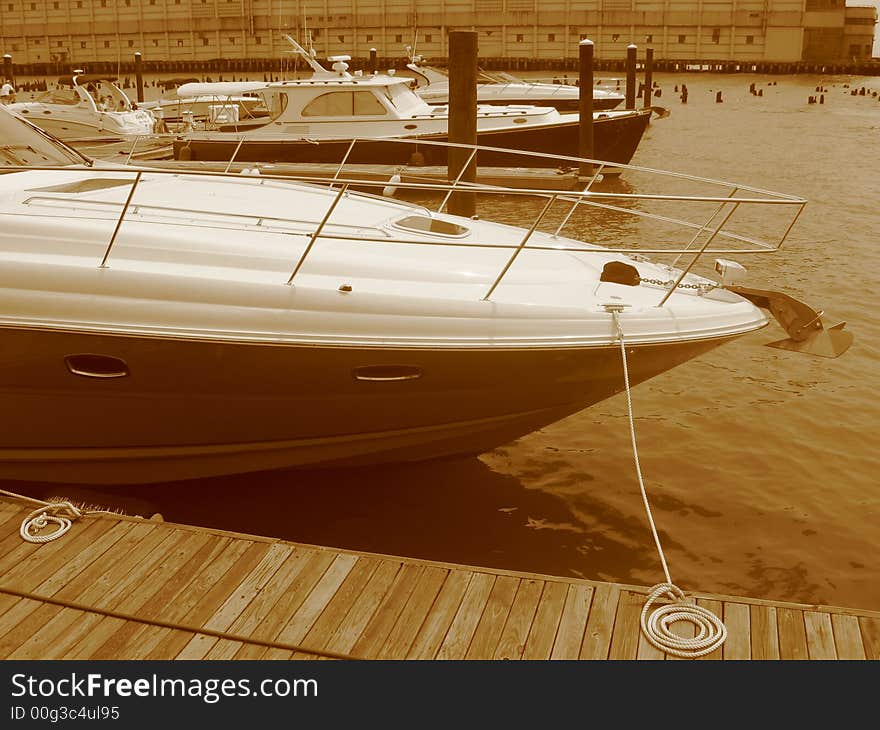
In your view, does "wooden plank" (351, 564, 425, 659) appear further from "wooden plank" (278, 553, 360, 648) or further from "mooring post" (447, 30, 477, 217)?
"mooring post" (447, 30, 477, 217)

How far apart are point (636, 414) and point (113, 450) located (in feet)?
14.6

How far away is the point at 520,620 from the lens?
4336mm

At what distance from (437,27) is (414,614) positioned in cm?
7096

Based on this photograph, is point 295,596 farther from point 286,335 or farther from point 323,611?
point 286,335

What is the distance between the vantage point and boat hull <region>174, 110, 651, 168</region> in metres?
18.2

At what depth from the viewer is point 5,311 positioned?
543cm

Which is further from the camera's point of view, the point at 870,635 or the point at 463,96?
the point at 463,96

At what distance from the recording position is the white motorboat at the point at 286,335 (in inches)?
214

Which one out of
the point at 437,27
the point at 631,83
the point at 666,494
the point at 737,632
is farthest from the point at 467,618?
the point at 437,27

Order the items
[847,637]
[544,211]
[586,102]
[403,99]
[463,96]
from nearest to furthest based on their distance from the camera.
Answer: [847,637] < [544,211] < [463,96] < [586,102] < [403,99]
